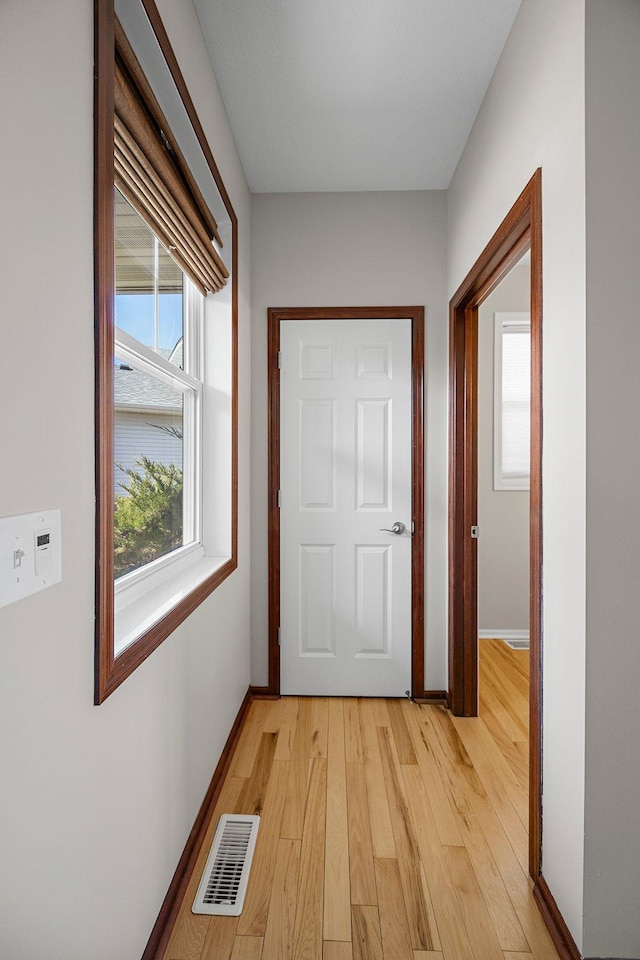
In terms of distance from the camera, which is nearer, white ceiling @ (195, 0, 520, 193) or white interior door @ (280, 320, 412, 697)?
white ceiling @ (195, 0, 520, 193)

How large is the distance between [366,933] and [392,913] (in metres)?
0.10

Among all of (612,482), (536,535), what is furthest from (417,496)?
(612,482)

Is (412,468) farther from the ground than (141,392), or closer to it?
closer to it

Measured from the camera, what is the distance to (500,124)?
83.7 inches

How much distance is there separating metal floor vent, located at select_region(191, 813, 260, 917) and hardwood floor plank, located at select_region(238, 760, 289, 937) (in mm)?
19

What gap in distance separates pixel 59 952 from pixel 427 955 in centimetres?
99

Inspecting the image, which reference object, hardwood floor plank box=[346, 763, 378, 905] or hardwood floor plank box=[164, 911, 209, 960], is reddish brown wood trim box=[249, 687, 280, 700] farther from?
hardwood floor plank box=[164, 911, 209, 960]

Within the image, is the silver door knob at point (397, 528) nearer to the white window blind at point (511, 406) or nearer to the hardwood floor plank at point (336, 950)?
the white window blind at point (511, 406)

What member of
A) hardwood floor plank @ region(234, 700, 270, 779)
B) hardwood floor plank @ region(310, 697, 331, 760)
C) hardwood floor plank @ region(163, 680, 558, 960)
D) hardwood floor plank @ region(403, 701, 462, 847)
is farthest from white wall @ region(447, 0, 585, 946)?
hardwood floor plank @ region(234, 700, 270, 779)

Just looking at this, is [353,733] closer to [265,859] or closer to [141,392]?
[265,859]

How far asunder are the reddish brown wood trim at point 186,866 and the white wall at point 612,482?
103cm

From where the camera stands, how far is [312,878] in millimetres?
1763

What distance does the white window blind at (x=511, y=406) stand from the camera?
4.25m

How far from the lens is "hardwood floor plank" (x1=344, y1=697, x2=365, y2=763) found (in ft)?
8.27
